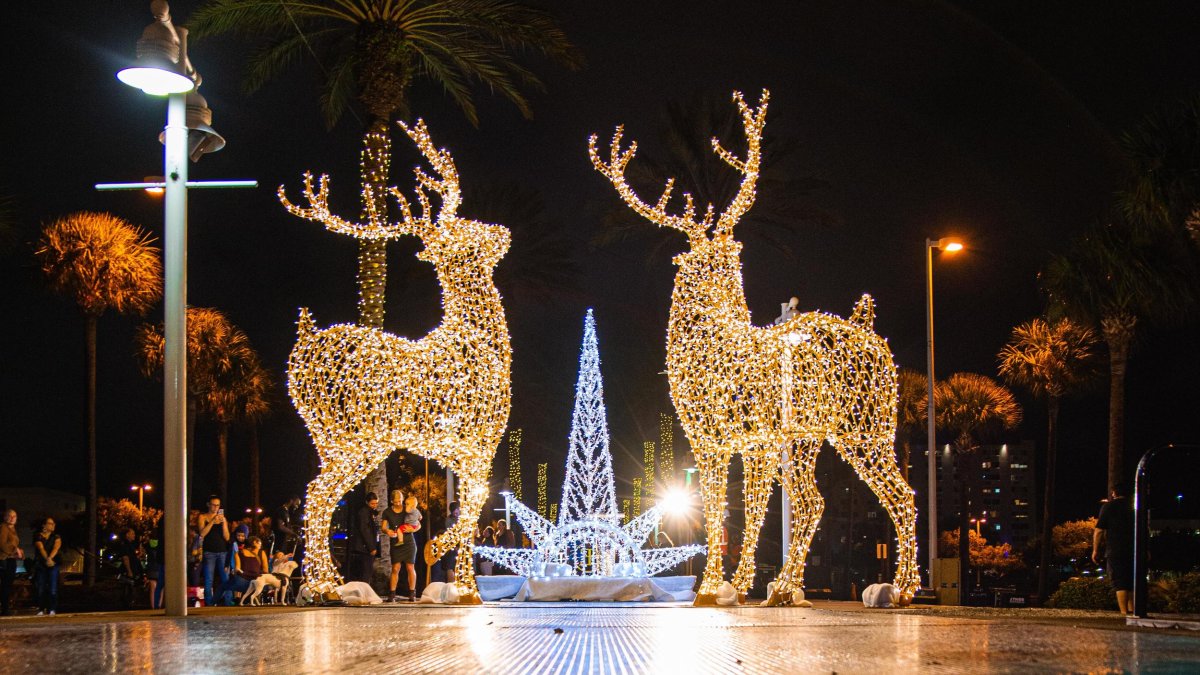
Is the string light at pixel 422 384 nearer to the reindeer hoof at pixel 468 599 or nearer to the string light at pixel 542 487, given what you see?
the reindeer hoof at pixel 468 599

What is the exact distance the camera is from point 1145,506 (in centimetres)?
1027

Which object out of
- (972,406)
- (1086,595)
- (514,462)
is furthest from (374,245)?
(972,406)

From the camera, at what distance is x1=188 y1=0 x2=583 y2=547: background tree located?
1911cm

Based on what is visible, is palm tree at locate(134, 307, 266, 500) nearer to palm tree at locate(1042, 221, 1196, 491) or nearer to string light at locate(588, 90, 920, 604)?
string light at locate(588, 90, 920, 604)

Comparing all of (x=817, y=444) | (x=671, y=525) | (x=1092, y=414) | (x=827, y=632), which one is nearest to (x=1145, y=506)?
(x=827, y=632)

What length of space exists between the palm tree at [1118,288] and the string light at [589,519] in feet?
24.7

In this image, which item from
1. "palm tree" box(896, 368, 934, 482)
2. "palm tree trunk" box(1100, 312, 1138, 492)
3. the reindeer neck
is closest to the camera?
the reindeer neck

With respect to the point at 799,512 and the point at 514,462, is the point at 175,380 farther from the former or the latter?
the point at 514,462

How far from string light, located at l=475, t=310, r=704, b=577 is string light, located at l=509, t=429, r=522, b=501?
553 inches

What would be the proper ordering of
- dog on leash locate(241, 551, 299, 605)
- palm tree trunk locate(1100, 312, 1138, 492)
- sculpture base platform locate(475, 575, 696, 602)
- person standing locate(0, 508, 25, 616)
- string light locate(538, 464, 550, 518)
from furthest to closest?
string light locate(538, 464, 550, 518)
palm tree trunk locate(1100, 312, 1138, 492)
sculpture base platform locate(475, 575, 696, 602)
dog on leash locate(241, 551, 299, 605)
person standing locate(0, 508, 25, 616)

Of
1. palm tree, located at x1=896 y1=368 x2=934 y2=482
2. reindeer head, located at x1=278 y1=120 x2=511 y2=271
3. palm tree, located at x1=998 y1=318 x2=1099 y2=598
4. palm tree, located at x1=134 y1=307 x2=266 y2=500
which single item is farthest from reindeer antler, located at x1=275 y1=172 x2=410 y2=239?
palm tree, located at x1=896 y1=368 x2=934 y2=482

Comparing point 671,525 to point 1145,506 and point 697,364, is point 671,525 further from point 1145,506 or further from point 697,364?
point 1145,506

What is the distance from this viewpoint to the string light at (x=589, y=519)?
19859 mm

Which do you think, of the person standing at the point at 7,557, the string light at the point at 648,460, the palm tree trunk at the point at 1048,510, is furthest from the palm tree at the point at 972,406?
the person standing at the point at 7,557
